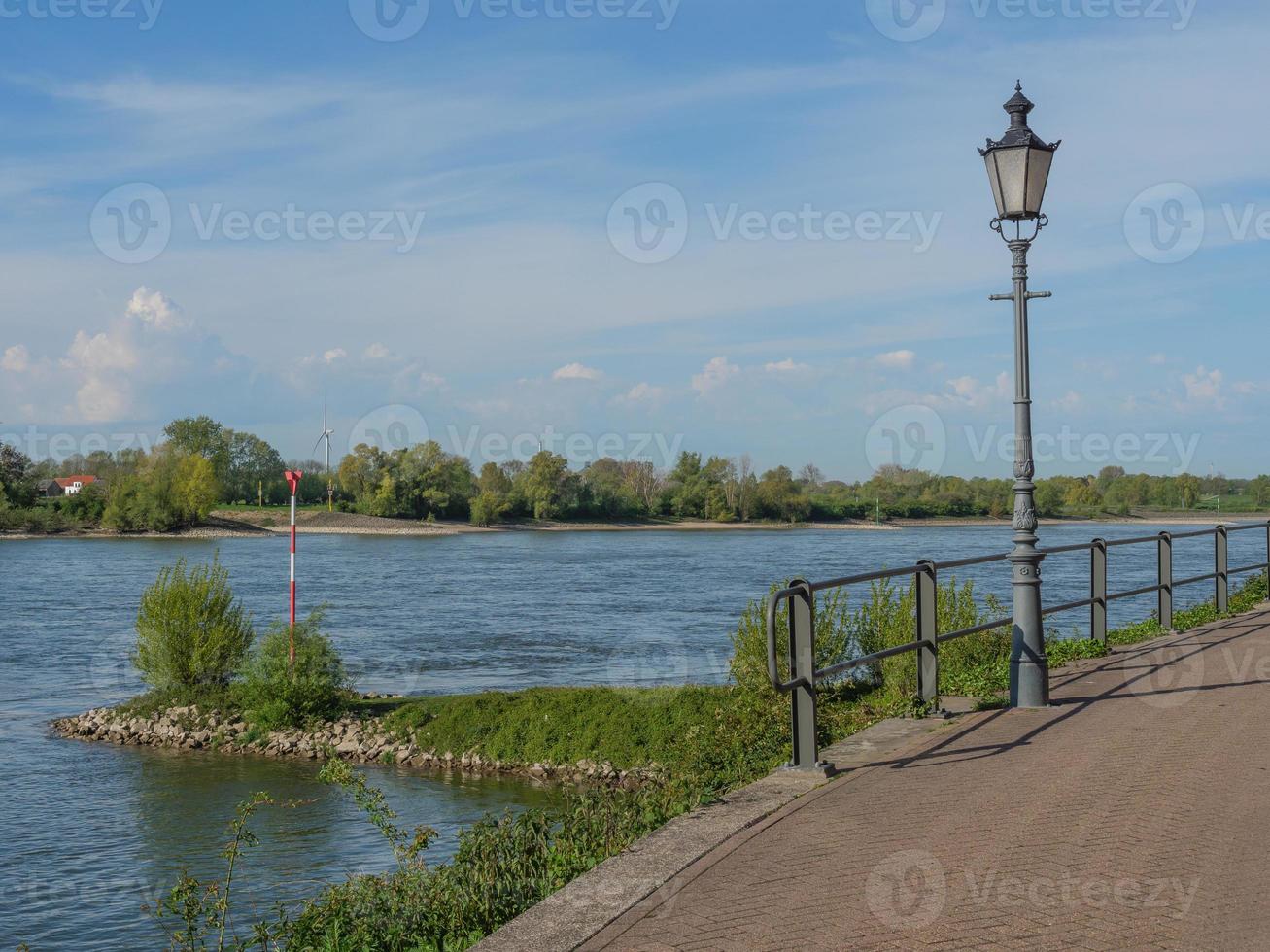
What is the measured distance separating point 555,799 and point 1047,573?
153 feet

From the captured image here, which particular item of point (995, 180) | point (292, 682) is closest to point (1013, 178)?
point (995, 180)

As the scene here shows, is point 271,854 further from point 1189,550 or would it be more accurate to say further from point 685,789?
point 1189,550

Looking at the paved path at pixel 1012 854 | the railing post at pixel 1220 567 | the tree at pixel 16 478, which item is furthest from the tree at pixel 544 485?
the paved path at pixel 1012 854

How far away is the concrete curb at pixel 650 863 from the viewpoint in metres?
4.74

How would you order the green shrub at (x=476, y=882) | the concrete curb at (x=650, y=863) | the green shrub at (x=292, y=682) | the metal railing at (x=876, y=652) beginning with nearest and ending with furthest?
the concrete curb at (x=650, y=863)
the green shrub at (x=476, y=882)
the metal railing at (x=876, y=652)
the green shrub at (x=292, y=682)

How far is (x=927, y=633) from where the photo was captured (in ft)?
29.7

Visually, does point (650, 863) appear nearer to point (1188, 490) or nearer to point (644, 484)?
point (1188, 490)

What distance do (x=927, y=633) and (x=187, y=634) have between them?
705 inches

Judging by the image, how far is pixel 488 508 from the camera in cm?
12388

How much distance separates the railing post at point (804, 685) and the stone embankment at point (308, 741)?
10.1 metres

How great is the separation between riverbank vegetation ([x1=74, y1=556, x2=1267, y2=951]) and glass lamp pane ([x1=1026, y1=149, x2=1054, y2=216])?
398cm

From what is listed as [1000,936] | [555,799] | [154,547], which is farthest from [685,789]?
[154,547]

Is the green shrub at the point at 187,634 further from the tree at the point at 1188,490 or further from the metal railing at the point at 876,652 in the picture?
the tree at the point at 1188,490

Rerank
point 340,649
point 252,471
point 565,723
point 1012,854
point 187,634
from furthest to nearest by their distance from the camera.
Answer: point 252,471 < point 340,649 < point 187,634 < point 565,723 < point 1012,854
